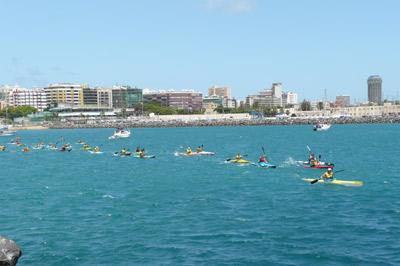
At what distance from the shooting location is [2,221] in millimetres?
37250

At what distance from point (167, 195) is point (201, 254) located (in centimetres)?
1764

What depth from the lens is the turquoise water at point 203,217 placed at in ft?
95.4

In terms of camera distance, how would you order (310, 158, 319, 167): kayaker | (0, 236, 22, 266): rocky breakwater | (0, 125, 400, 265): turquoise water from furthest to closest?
(310, 158, 319, 167): kayaker
(0, 125, 400, 265): turquoise water
(0, 236, 22, 266): rocky breakwater

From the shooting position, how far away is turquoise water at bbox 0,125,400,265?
29.1 meters

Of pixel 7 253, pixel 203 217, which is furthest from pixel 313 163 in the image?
pixel 7 253

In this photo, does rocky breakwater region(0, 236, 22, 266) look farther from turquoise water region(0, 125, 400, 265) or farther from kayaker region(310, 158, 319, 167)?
kayaker region(310, 158, 319, 167)

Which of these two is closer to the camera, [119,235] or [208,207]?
[119,235]

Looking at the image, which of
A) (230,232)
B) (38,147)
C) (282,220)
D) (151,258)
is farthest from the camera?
(38,147)

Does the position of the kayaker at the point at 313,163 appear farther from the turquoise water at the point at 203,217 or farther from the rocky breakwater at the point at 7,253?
the rocky breakwater at the point at 7,253

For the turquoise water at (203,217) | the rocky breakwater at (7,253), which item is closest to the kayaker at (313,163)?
the turquoise water at (203,217)

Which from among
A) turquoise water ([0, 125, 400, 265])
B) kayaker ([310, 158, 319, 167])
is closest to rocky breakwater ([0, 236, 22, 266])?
turquoise water ([0, 125, 400, 265])

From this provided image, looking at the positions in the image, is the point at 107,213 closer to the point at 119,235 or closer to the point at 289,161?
the point at 119,235

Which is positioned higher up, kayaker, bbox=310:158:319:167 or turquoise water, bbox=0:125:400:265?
kayaker, bbox=310:158:319:167

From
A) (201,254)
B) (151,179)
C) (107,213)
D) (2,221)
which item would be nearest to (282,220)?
(201,254)
